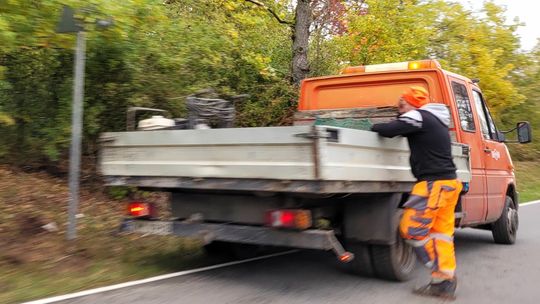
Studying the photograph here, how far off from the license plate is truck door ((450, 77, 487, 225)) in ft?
11.6

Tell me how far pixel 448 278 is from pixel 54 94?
708 centimetres

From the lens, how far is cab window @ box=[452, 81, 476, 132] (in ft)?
23.4

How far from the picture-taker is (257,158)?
494 cm

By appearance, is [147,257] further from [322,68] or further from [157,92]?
[322,68]

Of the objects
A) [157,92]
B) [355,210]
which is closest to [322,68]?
[157,92]

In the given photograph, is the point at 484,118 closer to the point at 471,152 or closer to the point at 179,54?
the point at 471,152

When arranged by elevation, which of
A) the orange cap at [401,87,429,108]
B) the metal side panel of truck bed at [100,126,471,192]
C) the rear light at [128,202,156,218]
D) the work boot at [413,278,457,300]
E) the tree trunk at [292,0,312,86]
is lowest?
the work boot at [413,278,457,300]

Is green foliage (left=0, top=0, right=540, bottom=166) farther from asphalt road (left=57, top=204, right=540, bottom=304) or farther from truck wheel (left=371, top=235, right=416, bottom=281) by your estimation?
truck wheel (left=371, top=235, right=416, bottom=281)

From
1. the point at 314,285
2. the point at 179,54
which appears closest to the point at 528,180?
the point at 179,54

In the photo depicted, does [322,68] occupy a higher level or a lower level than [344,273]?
higher

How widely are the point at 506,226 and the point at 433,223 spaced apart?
379 centimetres

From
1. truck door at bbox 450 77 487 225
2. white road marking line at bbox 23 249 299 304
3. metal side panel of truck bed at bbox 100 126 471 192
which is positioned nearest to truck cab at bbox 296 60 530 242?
truck door at bbox 450 77 487 225

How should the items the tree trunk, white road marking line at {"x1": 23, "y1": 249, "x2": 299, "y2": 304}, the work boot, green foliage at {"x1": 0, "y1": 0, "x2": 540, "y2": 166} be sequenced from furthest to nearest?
1. the tree trunk
2. green foliage at {"x1": 0, "y1": 0, "x2": 540, "y2": 166}
3. the work boot
4. white road marking line at {"x1": 23, "y1": 249, "x2": 299, "y2": 304}

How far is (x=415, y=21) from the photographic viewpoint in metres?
16.5
